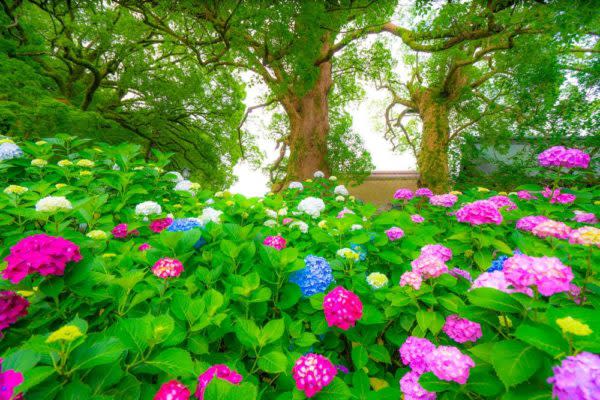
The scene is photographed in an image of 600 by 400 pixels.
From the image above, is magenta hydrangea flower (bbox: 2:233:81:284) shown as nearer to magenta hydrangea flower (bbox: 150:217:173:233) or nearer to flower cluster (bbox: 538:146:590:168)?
magenta hydrangea flower (bbox: 150:217:173:233)

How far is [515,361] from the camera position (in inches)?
30.4

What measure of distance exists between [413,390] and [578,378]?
607mm

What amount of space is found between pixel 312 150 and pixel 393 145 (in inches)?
335

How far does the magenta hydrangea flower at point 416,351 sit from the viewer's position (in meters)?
1.18

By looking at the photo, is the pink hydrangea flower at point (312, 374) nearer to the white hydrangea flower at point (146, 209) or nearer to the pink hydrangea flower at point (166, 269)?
the pink hydrangea flower at point (166, 269)

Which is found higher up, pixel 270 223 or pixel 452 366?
pixel 270 223

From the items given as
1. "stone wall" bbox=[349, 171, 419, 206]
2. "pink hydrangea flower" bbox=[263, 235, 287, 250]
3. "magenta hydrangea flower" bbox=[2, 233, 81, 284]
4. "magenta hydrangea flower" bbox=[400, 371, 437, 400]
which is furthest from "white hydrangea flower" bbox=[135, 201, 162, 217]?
"stone wall" bbox=[349, 171, 419, 206]

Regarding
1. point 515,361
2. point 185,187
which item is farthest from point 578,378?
point 185,187

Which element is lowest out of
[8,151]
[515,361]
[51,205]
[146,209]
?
[515,361]

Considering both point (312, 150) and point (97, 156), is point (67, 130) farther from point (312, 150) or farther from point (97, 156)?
point (312, 150)

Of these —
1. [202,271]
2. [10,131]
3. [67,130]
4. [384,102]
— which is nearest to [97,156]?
[202,271]

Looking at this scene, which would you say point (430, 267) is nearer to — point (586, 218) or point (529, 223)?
point (529, 223)

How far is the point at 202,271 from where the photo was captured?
138 cm

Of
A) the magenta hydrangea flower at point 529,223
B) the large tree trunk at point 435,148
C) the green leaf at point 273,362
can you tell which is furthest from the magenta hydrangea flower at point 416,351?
the large tree trunk at point 435,148
